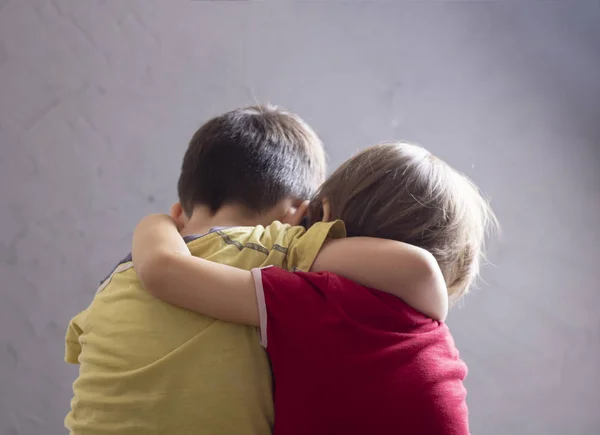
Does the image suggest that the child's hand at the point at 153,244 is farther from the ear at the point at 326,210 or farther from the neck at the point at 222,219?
the ear at the point at 326,210

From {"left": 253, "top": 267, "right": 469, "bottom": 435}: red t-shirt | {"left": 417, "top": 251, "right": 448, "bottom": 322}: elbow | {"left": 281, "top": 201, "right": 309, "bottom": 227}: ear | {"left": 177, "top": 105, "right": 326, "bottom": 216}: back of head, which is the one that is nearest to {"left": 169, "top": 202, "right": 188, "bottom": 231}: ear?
{"left": 177, "top": 105, "right": 326, "bottom": 216}: back of head

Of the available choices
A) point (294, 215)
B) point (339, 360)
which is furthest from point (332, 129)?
point (339, 360)

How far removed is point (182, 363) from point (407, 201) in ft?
1.07

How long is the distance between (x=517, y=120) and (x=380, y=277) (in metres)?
0.92

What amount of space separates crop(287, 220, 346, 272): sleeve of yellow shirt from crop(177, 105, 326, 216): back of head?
13 centimetres

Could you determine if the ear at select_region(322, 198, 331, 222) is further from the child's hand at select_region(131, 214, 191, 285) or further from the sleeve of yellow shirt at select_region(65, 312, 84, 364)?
the sleeve of yellow shirt at select_region(65, 312, 84, 364)

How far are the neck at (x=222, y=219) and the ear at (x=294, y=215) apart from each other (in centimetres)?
3

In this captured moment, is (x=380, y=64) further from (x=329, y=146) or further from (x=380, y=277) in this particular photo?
(x=380, y=277)

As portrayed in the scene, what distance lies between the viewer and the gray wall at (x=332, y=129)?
4.08 feet

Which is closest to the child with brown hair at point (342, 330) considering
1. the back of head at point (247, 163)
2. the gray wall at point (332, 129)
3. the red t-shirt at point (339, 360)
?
the red t-shirt at point (339, 360)

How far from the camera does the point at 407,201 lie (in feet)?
2.63

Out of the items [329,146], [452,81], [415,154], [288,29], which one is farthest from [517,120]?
[415,154]

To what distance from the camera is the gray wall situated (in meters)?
1.24

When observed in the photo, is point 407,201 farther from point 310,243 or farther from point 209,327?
point 209,327
